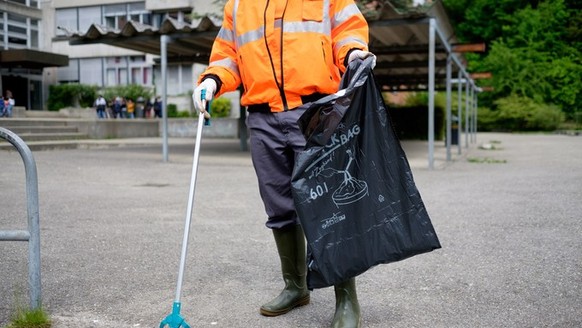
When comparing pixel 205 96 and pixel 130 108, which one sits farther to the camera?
pixel 130 108

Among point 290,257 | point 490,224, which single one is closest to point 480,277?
point 290,257

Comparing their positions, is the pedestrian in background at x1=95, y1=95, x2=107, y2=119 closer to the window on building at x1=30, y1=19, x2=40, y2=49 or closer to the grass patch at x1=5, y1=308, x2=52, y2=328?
the window on building at x1=30, y1=19, x2=40, y2=49

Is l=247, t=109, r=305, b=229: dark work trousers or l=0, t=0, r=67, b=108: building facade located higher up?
l=0, t=0, r=67, b=108: building facade

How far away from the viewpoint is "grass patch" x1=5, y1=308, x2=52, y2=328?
10.2 feet

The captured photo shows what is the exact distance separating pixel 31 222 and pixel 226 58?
52.3 inches

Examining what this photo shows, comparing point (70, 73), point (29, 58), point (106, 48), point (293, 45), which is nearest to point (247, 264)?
point (293, 45)

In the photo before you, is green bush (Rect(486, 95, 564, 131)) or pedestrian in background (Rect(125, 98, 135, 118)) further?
green bush (Rect(486, 95, 564, 131))

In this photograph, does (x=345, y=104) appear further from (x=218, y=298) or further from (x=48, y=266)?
(x=48, y=266)

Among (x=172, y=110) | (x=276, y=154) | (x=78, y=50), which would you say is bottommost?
(x=276, y=154)

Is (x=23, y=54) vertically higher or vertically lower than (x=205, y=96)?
higher

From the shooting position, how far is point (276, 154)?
322 centimetres

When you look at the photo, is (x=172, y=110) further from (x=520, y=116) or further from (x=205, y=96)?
(x=205, y=96)

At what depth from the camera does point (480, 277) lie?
13.5ft

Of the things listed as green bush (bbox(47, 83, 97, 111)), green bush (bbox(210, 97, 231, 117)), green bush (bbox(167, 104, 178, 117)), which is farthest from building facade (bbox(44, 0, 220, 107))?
green bush (bbox(210, 97, 231, 117))
